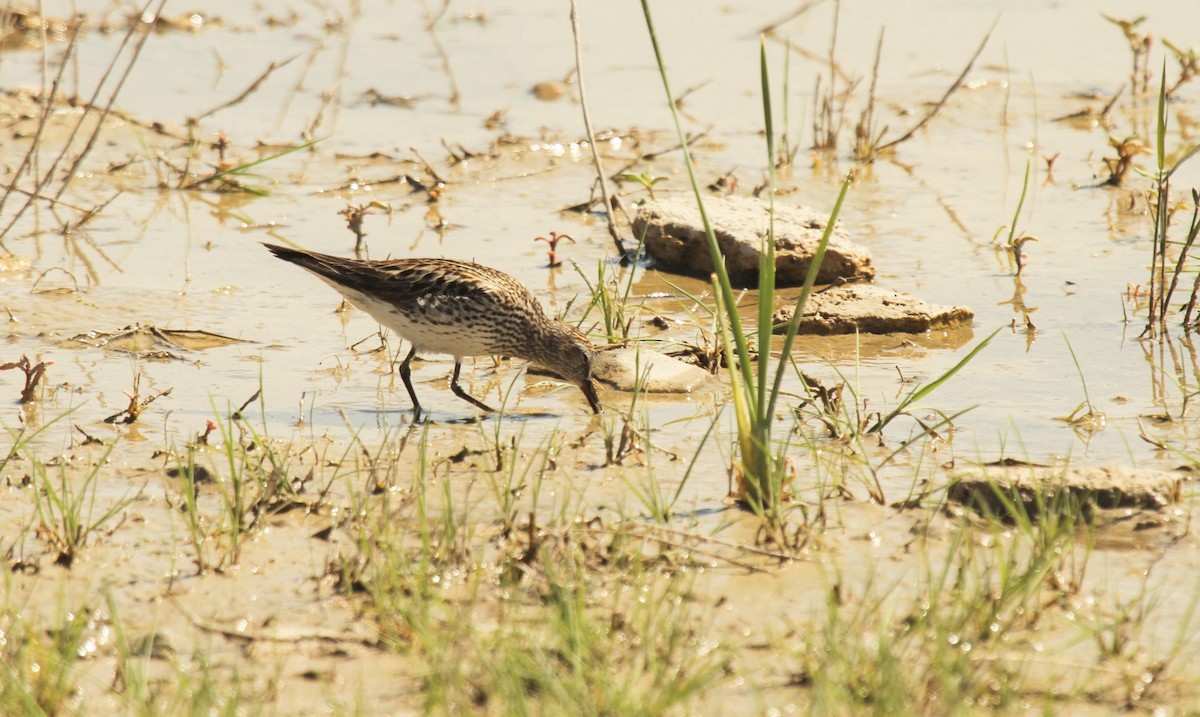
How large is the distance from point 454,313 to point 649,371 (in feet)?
3.23

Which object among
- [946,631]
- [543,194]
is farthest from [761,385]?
[543,194]

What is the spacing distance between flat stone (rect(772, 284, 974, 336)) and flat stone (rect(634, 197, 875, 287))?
700 mm

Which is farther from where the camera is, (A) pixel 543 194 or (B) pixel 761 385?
(A) pixel 543 194

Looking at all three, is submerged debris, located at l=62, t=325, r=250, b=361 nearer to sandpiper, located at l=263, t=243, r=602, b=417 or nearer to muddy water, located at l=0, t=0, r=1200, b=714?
muddy water, located at l=0, t=0, r=1200, b=714

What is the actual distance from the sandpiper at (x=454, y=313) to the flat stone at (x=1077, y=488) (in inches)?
88.1

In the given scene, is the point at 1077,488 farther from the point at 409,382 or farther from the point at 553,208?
the point at 553,208

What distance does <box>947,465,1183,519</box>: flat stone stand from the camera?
5256 mm

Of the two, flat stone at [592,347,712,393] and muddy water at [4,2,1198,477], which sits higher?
muddy water at [4,2,1198,477]

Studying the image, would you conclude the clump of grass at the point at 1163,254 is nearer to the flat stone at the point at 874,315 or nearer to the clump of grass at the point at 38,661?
the flat stone at the point at 874,315

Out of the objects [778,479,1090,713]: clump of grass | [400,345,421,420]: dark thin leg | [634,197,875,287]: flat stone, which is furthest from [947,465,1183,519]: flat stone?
[634,197,875,287]: flat stone

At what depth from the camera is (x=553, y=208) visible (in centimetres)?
1077

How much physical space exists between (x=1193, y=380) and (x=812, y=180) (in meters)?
4.60

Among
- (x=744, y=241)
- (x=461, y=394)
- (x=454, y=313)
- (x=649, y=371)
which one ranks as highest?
(x=744, y=241)

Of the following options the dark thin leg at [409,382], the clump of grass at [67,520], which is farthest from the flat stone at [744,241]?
the clump of grass at [67,520]
